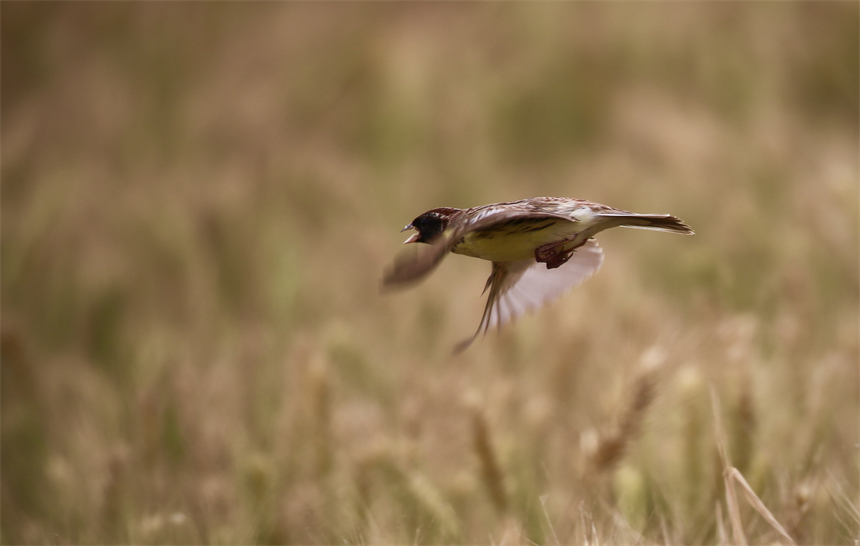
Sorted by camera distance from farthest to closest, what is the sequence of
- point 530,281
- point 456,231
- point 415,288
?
point 415,288 < point 530,281 < point 456,231

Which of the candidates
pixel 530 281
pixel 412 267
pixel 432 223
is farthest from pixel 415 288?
pixel 412 267

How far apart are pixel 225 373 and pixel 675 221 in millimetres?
1125

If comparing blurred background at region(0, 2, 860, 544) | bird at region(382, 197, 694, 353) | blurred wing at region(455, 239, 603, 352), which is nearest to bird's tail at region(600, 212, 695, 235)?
bird at region(382, 197, 694, 353)

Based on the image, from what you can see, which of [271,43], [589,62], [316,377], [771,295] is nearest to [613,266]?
[771,295]

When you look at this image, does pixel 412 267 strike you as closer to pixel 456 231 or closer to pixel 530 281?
pixel 456 231

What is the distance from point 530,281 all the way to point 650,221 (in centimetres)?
23

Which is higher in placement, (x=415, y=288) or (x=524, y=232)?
(x=524, y=232)

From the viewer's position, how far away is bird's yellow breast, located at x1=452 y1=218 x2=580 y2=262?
51 centimetres

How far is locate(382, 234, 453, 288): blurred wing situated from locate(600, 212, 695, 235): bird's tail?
0.51ft

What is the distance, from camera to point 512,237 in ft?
1.72

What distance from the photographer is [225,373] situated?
4.60 feet

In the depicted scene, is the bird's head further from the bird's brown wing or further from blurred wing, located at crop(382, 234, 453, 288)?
blurred wing, located at crop(382, 234, 453, 288)

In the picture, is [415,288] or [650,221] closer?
[650,221]

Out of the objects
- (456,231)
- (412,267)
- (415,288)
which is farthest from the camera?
(415,288)
